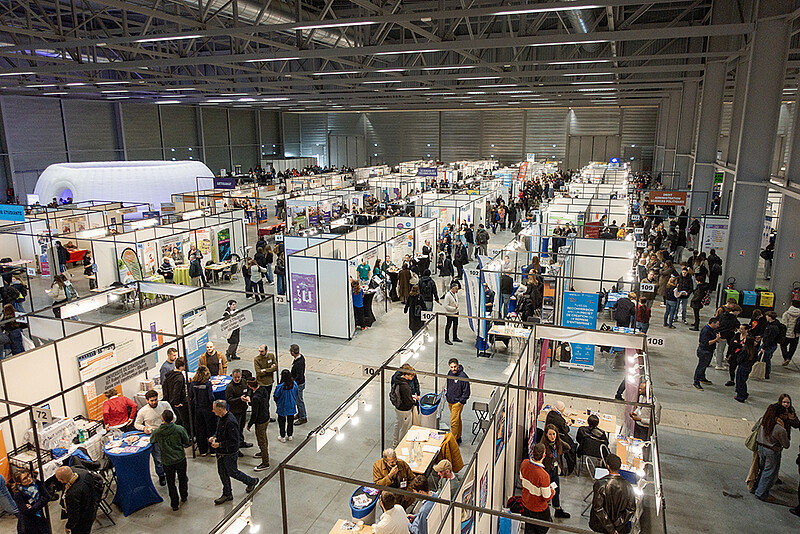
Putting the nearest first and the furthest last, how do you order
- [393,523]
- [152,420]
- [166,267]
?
1. [393,523]
2. [152,420]
3. [166,267]

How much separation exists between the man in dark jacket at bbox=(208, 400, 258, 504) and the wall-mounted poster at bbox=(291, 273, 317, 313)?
6.20 metres

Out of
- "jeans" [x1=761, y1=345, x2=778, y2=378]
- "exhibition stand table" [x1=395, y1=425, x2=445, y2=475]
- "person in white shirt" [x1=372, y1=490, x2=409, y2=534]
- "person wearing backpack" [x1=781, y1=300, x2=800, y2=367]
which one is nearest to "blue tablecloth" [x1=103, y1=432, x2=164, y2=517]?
"exhibition stand table" [x1=395, y1=425, x2=445, y2=475]

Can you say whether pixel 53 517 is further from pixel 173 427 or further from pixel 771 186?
pixel 771 186

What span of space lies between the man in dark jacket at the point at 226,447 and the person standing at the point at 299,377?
6.01 ft

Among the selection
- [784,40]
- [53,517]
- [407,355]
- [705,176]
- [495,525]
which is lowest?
[53,517]

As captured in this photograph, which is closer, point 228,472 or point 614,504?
point 614,504

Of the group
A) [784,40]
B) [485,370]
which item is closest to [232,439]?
[485,370]

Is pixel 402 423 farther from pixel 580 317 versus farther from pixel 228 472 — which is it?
pixel 580 317

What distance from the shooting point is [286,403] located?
8.55 m

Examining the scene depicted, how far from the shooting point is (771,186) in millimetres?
12750

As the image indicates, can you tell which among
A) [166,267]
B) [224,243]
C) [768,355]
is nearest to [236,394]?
[768,355]

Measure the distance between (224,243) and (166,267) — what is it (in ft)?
10.9

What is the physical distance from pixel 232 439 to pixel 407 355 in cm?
279

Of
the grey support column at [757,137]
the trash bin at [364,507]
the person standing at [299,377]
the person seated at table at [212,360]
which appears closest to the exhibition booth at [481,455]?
the trash bin at [364,507]
